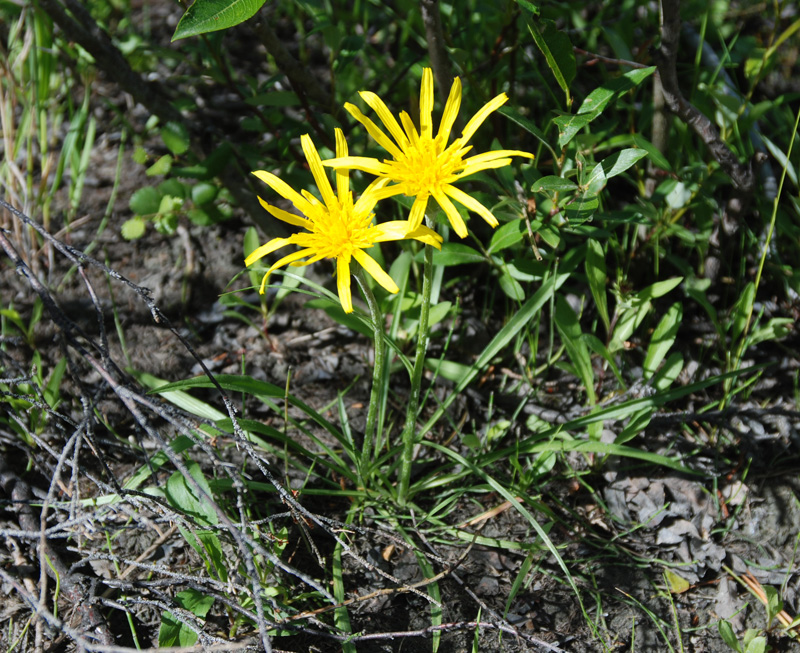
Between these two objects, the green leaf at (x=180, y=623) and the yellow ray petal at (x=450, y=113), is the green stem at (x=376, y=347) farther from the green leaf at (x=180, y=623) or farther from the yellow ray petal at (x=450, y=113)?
the green leaf at (x=180, y=623)

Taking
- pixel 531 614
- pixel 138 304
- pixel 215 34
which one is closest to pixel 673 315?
pixel 531 614

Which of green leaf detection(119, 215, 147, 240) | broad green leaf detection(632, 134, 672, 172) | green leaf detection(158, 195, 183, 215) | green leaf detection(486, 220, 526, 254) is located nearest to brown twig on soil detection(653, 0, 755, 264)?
broad green leaf detection(632, 134, 672, 172)

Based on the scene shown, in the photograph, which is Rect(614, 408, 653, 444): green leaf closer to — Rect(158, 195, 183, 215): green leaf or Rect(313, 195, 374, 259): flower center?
Answer: Rect(313, 195, 374, 259): flower center

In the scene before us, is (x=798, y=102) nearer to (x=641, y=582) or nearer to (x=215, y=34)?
(x=641, y=582)

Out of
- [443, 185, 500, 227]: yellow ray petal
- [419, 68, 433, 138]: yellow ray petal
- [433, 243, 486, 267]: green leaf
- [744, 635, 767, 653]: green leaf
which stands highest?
[419, 68, 433, 138]: yellow ray petal

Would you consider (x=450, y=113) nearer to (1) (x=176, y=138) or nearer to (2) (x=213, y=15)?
(2) (x=213, y=15)

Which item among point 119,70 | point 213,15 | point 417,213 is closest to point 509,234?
point 417,213
